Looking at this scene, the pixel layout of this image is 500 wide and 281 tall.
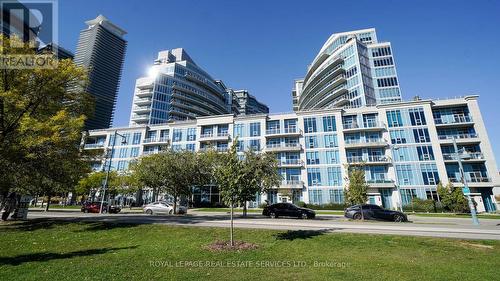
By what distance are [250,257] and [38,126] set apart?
47.4ft

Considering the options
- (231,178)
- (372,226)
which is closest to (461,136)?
(372,226)

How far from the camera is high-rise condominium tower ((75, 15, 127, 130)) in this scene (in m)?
146

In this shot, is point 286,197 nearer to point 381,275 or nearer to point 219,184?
point 219,184

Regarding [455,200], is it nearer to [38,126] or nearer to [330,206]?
[330,206]

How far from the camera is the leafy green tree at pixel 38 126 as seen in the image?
48.9 feet

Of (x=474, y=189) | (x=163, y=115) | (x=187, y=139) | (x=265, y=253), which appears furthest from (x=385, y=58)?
(x=265, y=253)

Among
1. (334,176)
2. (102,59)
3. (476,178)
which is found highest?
(102,59)

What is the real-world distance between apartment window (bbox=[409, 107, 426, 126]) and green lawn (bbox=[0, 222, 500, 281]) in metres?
42.3

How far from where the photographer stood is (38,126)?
1457cm

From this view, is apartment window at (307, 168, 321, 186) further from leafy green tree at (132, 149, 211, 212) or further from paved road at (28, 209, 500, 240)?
paved road at (28, 209, 500, 240)

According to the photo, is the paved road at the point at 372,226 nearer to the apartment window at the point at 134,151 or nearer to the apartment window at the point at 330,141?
the apartment window at the point at 330,141

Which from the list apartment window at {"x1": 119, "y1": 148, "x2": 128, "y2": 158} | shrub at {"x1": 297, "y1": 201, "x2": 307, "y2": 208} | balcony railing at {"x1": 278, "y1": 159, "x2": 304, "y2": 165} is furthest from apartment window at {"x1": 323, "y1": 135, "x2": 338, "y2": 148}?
apartment window at {"x1": 119, "y1": 148, "x2": 128, "y2": 158}

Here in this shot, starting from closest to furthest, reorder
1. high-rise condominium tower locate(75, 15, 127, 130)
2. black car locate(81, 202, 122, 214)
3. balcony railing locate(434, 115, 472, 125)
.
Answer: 1. black car locate(81, 202, 122, 214)
2. balcony railing locate(434, 115, 472, 125)
3. high-rise condominium tower locate(75, 15, 127, 130)

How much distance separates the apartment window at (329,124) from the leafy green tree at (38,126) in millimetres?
43720
